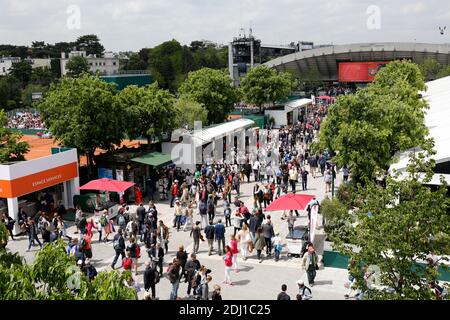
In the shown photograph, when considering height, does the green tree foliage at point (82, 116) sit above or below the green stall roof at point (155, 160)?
above

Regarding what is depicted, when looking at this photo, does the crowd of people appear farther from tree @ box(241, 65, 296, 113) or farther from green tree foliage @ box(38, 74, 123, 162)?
green tree foliage @ box(38, 74, 123, 162)

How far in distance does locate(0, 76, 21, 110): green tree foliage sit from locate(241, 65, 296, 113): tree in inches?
1759

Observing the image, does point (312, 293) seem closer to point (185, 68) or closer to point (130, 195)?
point (130, 195)

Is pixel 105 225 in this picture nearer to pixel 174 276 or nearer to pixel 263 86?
pixel 174 276

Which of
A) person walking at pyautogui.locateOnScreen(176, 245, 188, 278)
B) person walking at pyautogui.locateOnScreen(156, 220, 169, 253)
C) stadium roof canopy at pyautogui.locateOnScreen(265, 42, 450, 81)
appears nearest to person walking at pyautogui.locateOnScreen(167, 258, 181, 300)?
person walking at pyautogui.locateOnScreen(176, 245, 188, 278)

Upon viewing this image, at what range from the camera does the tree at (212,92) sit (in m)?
42.7

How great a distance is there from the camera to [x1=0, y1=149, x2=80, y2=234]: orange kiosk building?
18453 millimetres

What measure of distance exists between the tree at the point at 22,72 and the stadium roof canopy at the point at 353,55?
47.7m

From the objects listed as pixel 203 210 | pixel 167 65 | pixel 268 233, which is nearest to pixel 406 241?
pixel 268 233

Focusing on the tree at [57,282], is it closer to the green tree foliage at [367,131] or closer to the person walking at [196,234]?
the person walking at [196,234]

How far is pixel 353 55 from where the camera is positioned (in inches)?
3349

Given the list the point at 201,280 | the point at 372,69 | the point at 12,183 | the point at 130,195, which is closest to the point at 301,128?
the point at 130,195

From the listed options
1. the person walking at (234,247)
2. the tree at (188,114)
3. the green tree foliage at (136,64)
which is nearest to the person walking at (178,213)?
the person walking at (234,247)

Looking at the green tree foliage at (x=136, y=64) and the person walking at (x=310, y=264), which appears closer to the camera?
the person walking at (x=310, y=264)
